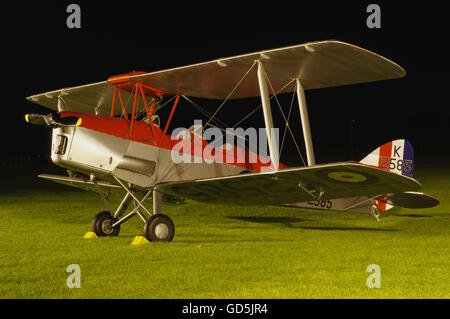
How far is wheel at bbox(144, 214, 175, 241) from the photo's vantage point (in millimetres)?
8664

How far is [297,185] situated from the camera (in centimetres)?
832

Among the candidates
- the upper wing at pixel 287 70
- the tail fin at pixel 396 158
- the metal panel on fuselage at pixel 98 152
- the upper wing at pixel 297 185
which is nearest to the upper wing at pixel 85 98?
the upper wing at pixel 287 70

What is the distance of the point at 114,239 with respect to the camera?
9430 mm

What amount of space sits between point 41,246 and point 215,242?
2800 mm

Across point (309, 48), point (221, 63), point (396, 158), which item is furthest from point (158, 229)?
point (396, 158)

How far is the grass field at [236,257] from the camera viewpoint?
5.40 metres

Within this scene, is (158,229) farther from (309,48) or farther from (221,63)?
(309,48)

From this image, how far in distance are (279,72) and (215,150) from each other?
1.86 meters

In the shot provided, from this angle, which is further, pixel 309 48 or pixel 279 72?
pixel 279 72

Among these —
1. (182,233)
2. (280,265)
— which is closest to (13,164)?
(182,233)

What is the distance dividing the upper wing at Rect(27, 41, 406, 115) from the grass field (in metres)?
2.73

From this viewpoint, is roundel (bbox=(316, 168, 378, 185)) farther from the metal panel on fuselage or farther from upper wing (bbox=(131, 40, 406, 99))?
the metal panel on fuselage

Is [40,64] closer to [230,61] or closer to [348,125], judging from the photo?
[348,125]

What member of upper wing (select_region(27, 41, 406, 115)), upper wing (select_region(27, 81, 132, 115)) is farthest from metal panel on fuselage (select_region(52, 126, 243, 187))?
upper wing (select_region(27, 81, 132, 115))
